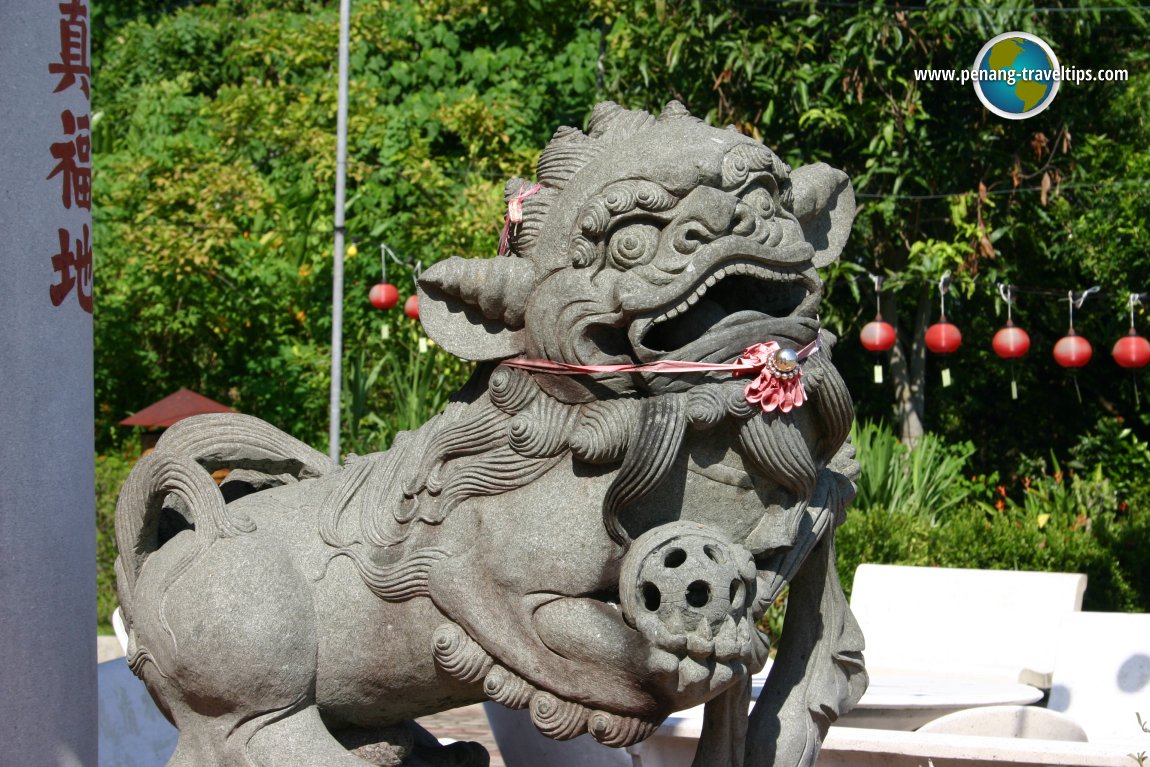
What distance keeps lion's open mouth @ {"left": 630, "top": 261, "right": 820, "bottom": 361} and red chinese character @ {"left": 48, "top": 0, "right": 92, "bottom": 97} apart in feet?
5.47

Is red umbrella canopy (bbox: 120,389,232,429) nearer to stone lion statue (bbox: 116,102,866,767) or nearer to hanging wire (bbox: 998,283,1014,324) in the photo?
hanging wire (bbox: 998,283,1014,324)

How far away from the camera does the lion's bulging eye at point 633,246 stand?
2.66 m

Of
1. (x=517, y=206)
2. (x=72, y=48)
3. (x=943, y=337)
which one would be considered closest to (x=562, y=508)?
(x=517, y=206)

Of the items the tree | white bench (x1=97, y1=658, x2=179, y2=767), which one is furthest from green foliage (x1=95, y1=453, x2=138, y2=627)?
white bench (x1=97, y1=658, x2=179, y2=767)

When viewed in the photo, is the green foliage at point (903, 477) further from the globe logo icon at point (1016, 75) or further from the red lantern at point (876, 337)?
the globe logo icon at point (1016, 75)

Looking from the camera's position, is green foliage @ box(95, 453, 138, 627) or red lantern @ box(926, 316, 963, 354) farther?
green foliage @ box(95, 453, 138, 627)

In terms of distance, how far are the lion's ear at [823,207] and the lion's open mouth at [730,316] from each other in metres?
0.15

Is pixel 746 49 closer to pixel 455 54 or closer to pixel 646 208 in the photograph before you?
pixel 455 54

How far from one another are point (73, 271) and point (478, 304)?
1193 mm

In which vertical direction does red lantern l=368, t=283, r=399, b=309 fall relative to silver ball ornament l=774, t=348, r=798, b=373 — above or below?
below

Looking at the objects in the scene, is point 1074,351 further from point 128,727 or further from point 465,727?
point 128,727

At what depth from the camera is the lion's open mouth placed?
8.69 ft

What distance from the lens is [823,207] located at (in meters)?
2.99

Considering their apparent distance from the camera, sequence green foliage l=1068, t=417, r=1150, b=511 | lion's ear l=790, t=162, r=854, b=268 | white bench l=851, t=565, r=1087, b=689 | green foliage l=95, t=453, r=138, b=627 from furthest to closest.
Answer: green foliage l=1068, t=417, r=1150, b=511 → green foliage l=95, t=453, r=138, b=627 → white bench l=851, t=565, r=1087, b=689 → lion's ear l=790, t=162, r=854, b=268
